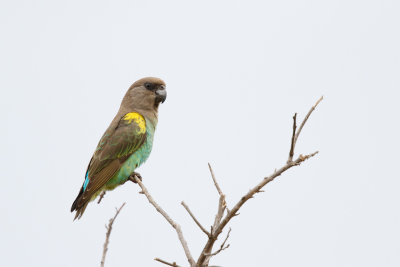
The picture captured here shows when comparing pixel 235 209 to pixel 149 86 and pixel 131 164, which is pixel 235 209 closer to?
pixel 131 164

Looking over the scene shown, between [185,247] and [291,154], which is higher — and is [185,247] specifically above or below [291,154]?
below

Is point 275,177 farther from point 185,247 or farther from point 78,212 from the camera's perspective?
point 78,212

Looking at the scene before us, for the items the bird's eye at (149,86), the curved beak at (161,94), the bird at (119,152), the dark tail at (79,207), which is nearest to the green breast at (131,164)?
the bird at (119,152)

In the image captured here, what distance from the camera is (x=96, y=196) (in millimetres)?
9086

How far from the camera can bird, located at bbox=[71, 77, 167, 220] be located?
8.98m

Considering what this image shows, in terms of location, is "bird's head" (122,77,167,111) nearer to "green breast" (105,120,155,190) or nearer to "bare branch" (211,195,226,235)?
"green breast" (105,120,155,190)

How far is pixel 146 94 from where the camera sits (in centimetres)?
1041

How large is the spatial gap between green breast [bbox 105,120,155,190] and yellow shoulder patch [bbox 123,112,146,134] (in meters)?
0.11

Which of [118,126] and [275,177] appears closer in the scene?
[275,177]

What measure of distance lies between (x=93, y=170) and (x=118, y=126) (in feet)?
3.01

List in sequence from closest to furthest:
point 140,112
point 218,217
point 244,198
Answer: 1. point 244,198
2. point 218,217
3. point 140,112

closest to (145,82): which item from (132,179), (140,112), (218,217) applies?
(140,112)

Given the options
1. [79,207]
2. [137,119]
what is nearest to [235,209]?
[79,207]

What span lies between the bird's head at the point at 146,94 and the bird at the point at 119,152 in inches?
1.8
